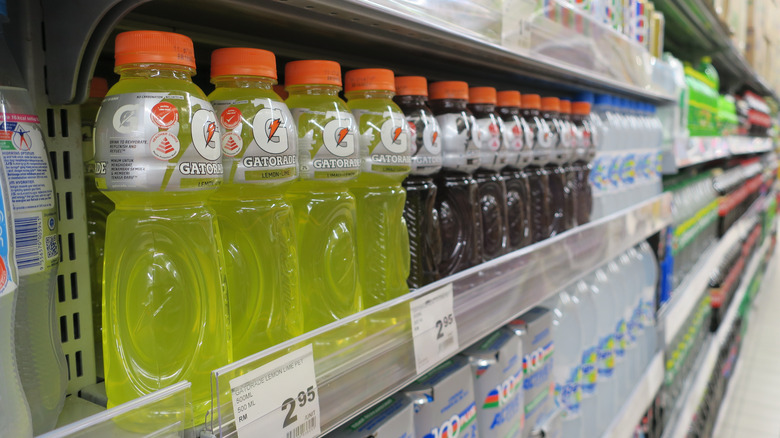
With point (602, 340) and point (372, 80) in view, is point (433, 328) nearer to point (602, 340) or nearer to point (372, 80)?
point (372, 80)

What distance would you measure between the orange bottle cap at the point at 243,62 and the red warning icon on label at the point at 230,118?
0.16ft

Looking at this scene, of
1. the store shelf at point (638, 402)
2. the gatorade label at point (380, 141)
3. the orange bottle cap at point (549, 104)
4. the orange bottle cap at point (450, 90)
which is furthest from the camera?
the store shelf at point (638, 402)

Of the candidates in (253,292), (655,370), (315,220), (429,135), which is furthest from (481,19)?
(655,370)

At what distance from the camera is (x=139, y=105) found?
1.87 feet

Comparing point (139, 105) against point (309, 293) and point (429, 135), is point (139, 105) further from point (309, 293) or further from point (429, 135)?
point (429, 135)

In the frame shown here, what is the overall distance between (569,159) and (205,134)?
4.08 ft

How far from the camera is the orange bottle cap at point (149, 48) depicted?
1.91ft

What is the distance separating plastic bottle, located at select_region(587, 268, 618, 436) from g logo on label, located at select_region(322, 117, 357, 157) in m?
1.43

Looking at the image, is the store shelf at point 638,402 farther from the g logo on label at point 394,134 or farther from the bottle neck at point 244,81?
the bottle neck at point 244,81

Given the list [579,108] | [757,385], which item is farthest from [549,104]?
[757,385]

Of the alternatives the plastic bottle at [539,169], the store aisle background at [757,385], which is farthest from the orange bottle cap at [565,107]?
the store aisle background at [757,385]

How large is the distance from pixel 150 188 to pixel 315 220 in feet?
0.97

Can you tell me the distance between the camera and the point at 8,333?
493 mm

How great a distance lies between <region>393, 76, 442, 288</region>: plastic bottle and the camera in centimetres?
100
